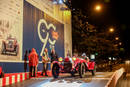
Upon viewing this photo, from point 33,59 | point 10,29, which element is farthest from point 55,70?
point 10,29

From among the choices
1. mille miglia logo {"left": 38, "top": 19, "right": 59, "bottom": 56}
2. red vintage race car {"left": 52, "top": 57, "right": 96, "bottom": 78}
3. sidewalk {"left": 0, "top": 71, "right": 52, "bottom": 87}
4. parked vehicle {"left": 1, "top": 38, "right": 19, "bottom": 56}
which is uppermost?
mille miglia logo {"left": 38, "top": 19, "right": 59, "bottom": 56}

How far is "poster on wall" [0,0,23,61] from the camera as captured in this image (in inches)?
540

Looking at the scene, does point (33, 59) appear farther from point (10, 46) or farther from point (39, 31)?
point (39, 31)

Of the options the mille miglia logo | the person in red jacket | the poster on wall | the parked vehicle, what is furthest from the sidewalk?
the mille miglia logo

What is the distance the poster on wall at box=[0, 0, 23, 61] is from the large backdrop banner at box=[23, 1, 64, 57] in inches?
38.7

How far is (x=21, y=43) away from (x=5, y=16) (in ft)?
9.44

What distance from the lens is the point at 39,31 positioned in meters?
19.7

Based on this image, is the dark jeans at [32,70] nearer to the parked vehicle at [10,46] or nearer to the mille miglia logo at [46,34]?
the parked vehicle at [10,46]

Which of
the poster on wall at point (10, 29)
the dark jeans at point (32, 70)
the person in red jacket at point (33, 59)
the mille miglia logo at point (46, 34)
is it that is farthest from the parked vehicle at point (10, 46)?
the mille miglia logo at point (46, 34)

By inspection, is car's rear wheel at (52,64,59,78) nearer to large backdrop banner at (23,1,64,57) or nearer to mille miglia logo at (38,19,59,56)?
large backdrop banner at (23,1,64,57)

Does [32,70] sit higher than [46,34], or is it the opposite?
[46,34]

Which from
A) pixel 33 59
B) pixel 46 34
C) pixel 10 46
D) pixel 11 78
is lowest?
pixel 11 78

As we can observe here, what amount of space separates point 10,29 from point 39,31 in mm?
5155

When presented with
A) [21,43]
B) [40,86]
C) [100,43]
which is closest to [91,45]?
[100,43]
